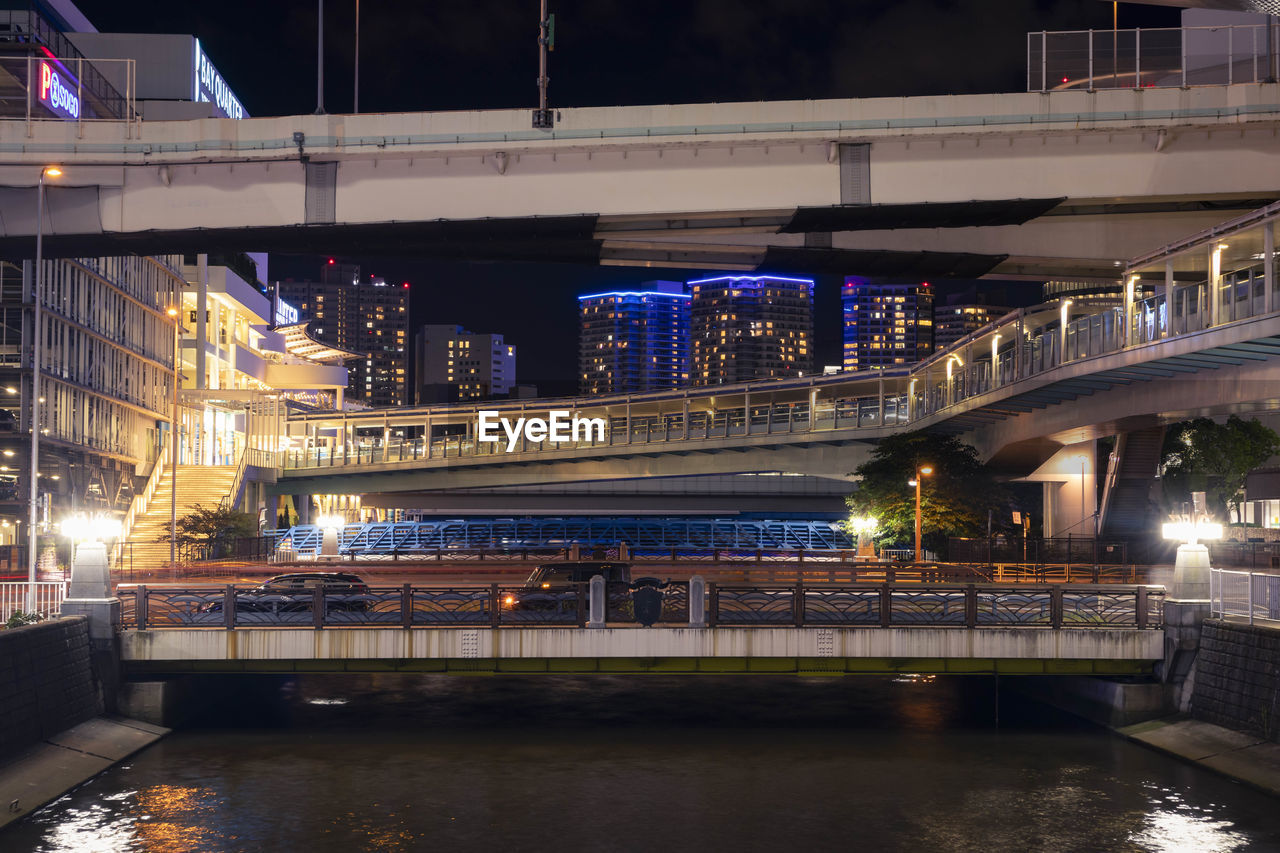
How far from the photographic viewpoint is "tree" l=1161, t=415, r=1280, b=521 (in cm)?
6831

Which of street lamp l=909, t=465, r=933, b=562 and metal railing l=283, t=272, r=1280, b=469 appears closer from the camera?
metal railing l=283, t=272, r=1280, b=469

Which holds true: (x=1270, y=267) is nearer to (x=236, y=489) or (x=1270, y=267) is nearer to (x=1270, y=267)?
(x=1270, y=267)

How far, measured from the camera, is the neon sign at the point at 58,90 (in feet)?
190

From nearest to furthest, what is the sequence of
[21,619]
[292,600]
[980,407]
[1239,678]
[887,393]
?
[21,619] → [1239,678] → [292,600] → [980,407] → [887,393]

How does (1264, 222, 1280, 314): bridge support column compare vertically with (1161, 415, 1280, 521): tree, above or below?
above

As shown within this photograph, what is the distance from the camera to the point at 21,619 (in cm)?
2444

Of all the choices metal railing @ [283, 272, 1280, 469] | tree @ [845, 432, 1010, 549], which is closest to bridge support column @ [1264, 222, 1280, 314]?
metal railing @ [283, 272, 1280, 469]

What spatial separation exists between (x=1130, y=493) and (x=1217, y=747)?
35.1 meters

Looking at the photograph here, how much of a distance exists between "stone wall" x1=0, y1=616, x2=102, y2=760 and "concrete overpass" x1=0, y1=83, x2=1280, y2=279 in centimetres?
1140

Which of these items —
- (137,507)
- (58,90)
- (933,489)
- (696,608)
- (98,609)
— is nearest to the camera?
(98,609)

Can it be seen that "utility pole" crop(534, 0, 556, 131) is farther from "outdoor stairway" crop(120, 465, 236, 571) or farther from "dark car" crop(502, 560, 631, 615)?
"outdoor stairway" crop(120, 465, 236, 571)

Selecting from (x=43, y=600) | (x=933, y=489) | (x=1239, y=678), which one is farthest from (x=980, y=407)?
(x=43, y=600)

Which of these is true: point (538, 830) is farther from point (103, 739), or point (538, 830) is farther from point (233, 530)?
point (233, 530)

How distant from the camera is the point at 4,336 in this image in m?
58.4
